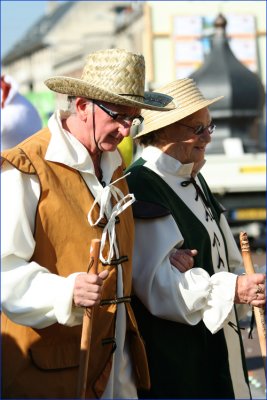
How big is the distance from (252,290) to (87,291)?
818mm

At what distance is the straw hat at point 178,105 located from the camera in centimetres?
367

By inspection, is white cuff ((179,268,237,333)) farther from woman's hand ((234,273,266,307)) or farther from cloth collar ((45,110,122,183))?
cloth collar ((45,110,122,183))

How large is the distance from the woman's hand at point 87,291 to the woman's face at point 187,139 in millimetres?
1211

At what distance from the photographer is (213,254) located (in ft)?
12.0

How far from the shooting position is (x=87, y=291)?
2629 millimetres

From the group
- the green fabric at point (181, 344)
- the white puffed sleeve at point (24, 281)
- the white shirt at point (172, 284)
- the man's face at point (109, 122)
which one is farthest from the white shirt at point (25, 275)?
the green fabric at point (181, 344)

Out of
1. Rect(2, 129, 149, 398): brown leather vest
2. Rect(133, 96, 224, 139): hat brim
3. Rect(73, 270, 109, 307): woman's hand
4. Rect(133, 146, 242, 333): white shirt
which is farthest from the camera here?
Rect(133, 96, 224, 139): hat brim

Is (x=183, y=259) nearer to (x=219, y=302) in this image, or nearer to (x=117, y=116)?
(x=219, y=302)

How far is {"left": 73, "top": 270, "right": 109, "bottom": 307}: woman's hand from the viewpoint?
262cm

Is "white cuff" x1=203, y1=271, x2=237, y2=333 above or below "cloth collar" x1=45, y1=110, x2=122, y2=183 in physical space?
below

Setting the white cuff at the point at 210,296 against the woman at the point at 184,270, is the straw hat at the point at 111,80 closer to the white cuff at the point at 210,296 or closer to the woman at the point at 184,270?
the woman at the point at 184,270

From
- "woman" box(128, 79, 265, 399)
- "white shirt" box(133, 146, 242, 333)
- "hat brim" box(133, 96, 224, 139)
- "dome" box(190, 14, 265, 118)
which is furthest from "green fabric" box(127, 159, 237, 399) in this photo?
"dome" box(190, 14, 265, 118)

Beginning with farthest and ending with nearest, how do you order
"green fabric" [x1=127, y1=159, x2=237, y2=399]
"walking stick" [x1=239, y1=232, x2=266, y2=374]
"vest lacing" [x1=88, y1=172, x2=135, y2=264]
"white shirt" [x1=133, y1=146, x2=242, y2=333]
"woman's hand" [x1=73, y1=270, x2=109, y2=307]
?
"green fabric" [x1=127, y1=159, x2=237, y2=399], "white shirt" [x1=133, y1=146, x2=242, y2=333], "walking stick" [x1=239, y1=232, x2=266, y2=374], "vest lacing" [x1=88, y1=172, x2=135, y2=264], "woman's hand" [x1=73, y1=270, x2=109, y2=307]

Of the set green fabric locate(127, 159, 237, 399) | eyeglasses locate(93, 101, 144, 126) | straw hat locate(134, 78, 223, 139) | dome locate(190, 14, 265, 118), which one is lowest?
green fabric locate(127, 159, 237, 399)
